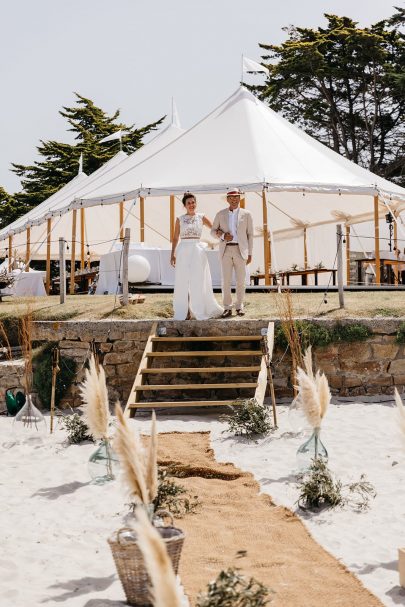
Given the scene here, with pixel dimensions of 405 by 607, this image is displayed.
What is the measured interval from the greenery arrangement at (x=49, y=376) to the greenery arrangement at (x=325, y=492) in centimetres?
440

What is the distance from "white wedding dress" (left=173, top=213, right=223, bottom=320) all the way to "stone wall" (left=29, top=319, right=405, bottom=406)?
0.59 feet

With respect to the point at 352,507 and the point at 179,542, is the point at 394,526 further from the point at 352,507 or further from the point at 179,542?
the point at 179,542

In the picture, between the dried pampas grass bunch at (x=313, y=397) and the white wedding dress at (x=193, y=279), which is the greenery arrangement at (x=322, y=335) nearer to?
the white wedding dress at (x=193, y=279)

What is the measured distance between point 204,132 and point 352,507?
36.5ft

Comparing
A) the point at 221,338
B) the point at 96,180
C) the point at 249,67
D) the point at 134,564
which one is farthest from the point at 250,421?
the point at 249,67

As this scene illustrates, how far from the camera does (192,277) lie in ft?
28.7

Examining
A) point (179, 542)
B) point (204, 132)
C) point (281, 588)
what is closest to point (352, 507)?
point (281, 588)

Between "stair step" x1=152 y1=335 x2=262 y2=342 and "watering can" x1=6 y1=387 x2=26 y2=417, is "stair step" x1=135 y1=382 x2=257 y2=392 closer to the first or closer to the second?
"stair step" x1=152 y1=335 x2=262 y2=342

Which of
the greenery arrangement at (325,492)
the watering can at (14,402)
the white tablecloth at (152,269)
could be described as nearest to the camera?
the greenery arrangement at (325,492)

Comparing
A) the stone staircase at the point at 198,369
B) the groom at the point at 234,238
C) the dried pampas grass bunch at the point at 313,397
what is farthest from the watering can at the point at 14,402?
the dried pampas grass bunch at the point at 313,397

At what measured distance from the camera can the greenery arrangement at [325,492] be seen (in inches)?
185

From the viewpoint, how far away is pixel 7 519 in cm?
459

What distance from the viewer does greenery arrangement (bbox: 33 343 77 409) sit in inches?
342

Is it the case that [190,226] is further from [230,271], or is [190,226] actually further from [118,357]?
[118,357]
